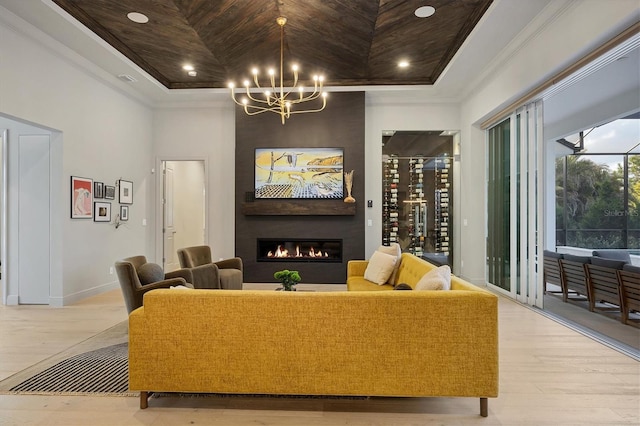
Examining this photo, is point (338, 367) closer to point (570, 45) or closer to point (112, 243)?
point (570, 45)

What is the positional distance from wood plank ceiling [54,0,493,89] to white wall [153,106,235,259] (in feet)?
3.20

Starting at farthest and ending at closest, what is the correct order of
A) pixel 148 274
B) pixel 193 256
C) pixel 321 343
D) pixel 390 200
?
pixel 390 200 < pixel 193 256 < pixel 148 274 < pixel 321 343

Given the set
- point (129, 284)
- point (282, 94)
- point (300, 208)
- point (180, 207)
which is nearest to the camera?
point (129, 284)

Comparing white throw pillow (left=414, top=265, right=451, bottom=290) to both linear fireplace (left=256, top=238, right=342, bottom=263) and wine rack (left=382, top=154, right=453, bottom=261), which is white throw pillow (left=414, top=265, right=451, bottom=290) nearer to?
linear fireplace (left=256, top=238, right=342, bottom=263)

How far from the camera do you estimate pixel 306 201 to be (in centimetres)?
646

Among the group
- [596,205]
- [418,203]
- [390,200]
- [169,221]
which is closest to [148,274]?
[169,221]

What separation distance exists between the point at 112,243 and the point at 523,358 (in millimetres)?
Answer: 5807

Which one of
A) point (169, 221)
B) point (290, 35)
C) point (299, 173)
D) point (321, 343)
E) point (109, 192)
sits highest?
point (290, 35)

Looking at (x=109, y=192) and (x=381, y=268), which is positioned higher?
(x=109, y=192)

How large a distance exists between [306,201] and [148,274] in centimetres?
326

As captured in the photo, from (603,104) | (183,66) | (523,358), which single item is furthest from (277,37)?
(603,104)

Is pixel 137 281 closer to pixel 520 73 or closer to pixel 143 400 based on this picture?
pixel 143 400

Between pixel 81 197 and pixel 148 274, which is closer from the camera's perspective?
pixel 148 274

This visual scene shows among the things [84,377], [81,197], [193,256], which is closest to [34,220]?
[81,197]
